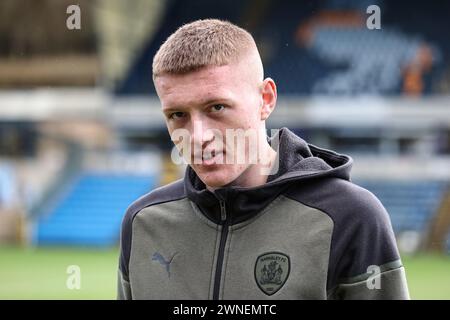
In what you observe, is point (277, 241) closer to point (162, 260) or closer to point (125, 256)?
point (162, 260)

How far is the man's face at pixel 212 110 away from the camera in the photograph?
1.56 m

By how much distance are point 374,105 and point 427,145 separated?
1.51 metres

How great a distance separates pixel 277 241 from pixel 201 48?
1.37 feet

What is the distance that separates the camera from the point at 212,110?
5.19ft

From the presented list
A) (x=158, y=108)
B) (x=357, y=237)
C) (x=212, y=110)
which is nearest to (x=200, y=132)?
(x=212, y=110)

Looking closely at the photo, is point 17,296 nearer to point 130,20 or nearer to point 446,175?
point 446,175

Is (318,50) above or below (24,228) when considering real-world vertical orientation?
above

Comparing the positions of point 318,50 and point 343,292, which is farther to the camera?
point 318,50

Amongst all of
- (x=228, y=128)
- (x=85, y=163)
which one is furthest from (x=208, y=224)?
(x=85, y=163)

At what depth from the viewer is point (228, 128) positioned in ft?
5.25

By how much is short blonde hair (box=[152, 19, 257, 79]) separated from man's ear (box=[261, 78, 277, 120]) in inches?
3.6

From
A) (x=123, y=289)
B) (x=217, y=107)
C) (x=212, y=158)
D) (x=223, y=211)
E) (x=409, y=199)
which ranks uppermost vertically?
(x=217, y=107)

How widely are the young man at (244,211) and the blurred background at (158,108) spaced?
12132 mm

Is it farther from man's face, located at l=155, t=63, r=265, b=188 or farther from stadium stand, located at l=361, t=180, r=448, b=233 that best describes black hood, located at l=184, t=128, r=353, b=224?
stadium stand, located at l=361, t=180, r=448, b=233
